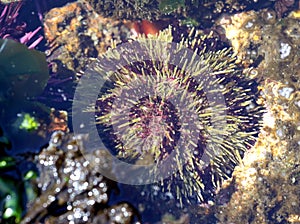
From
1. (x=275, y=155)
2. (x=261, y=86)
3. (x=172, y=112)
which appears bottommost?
(x=275, y=155)

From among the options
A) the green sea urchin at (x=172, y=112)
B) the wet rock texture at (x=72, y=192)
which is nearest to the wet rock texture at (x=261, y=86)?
the green sea urchin at (x=172, y=112)

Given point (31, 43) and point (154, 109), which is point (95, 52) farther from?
point (154, 109)

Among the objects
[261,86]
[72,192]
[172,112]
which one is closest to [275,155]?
[261,86]

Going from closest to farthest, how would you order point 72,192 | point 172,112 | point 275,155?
point 72,192, point 172,112, point 275,155

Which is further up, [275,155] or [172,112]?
[172,112]

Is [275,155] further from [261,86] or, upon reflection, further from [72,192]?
[72,192]

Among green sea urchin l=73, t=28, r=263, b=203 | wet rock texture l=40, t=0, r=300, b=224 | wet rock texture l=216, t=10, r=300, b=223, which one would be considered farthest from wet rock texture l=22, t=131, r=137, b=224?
wet rock texture l=216, t=10, r=300, b=223

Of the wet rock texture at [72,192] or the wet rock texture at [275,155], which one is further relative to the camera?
the wet rock texture at [275,155]

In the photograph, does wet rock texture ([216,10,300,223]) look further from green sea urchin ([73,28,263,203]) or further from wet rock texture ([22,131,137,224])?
wet rock texture ([22,131,137,224])

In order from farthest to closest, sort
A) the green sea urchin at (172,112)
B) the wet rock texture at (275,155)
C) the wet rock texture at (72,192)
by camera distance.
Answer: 1. the wet rock texture at (275,155)
2. the green sea urchin at (172,112)
3. the wet rock texture at (72,192)

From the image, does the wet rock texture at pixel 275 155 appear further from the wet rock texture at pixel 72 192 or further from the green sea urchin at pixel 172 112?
the wet rock texture at pixel 72 192
